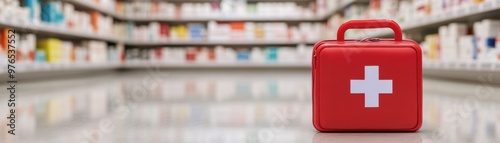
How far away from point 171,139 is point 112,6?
22.3ft

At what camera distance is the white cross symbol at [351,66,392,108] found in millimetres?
1653

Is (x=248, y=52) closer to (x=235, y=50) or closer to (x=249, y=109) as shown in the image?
(x=235, y=50)

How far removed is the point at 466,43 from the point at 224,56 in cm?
514

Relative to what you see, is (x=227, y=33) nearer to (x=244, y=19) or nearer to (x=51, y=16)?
(x=244, y=19)

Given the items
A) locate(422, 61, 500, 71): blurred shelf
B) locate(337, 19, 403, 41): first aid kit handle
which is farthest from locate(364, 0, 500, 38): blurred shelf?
locate(337, 19, 403, 41): first aid kit handle

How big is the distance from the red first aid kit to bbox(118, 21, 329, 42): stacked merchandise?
7.09m

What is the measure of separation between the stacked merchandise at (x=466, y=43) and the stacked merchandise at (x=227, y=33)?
3861 millimetres

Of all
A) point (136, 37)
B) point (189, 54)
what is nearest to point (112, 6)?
point (136, 37)

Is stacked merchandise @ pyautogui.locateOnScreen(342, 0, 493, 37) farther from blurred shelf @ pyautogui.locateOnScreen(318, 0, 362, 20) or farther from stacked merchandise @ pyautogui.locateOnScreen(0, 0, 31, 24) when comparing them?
stacked merchandise @ pyautogui.locateOnScreen(0, 0, 31, 24)

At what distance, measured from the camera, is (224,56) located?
345 inches

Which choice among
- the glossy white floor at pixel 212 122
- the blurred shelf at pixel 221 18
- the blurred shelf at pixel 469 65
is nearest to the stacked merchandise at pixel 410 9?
the blurred shelf at pixel 469 65

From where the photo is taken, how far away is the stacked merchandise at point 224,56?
28.5ft

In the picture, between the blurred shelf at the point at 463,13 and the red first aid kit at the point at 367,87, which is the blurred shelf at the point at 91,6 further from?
the red first aid kit at the point at 367,87

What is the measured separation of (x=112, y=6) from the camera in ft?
26.3
